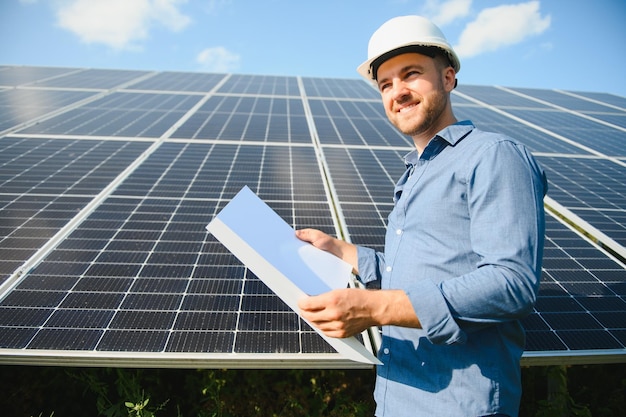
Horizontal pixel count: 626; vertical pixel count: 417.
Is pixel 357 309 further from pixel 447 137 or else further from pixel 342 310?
pixel 447 137

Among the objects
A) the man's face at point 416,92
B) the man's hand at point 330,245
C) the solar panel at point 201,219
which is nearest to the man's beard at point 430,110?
the man's face at point 416,92

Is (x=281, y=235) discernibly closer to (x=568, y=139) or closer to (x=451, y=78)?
(x=451, y=78)

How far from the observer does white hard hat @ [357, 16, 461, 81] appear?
69.2 inches

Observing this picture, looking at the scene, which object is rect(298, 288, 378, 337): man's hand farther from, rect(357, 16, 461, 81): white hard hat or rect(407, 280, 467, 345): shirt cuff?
rect(357, 16, 461, 81): white hard hat

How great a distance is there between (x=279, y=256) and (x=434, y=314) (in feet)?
2.46

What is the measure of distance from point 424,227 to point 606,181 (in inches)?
233

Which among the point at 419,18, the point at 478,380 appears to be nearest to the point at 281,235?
the point at 478,380

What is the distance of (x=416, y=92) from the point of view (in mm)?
1776

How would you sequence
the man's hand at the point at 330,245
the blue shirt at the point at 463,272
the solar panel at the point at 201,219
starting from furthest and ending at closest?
the solar panel at the point at 201,219 < the man's hand at the point at 330,245 < the blue shirt at the point at 463,272

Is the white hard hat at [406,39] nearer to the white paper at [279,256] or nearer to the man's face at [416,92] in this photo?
the man's face at [416,92]

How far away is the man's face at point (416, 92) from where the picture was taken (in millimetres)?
1777

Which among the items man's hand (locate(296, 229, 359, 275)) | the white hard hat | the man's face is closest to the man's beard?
the man's face

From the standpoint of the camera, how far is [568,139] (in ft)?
25.6

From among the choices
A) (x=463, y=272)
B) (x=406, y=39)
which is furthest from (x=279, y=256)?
(x=406, y=39)
